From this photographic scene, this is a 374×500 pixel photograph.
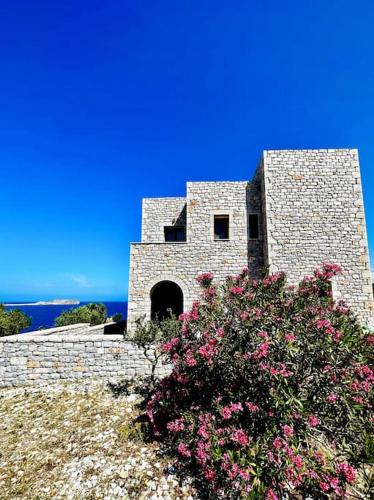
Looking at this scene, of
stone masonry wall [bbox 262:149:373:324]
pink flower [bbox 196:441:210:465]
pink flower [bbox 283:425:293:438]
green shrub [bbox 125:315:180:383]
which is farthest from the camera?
stone masonry wall [bbox 262:149:373:324]

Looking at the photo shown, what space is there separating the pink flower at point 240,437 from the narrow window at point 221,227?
933 centimetres

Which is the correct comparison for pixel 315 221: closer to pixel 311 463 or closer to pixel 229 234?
pixel 229 234

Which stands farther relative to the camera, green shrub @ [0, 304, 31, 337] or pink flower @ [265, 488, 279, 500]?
green shrub @ [0, 304, 31, 337]

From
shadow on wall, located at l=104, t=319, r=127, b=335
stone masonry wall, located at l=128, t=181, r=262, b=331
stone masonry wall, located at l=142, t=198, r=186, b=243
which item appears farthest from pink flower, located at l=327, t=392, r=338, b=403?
stone masonry wall, located at l=142, t=198, r=186, b=243

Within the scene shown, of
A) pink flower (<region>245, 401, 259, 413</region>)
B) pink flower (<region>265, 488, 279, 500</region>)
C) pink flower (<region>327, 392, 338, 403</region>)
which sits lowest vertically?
pink flower (<region>265, 488, 279, 500</region>)

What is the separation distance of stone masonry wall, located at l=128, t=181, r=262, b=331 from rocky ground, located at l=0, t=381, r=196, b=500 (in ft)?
15.1

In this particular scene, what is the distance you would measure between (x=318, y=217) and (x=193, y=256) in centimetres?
564

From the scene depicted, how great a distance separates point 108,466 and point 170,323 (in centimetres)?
293

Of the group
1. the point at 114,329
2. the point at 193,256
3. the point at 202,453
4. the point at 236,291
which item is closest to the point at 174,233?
the point at 193,256

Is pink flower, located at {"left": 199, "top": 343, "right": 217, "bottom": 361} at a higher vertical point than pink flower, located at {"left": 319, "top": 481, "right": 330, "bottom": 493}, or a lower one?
higher

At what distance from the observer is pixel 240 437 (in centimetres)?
338

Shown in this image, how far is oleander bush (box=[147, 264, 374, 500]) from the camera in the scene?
3137 millimetres

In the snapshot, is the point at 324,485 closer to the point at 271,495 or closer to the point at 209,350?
the point at 271,495

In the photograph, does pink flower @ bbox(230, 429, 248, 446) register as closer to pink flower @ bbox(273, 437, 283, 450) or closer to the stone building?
pink flower @ bbox(273, 437, 283, 450)
